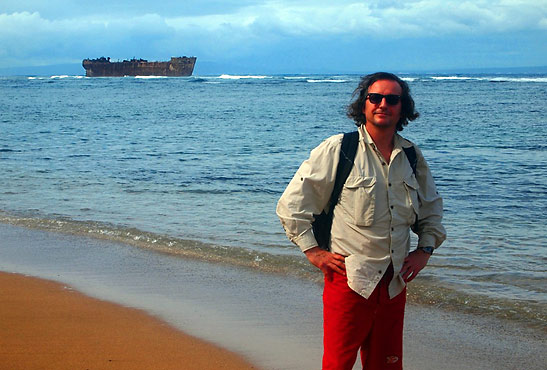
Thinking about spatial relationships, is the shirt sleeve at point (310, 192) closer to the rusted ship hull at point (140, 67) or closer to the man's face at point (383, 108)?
the man's face at point (383, 108)

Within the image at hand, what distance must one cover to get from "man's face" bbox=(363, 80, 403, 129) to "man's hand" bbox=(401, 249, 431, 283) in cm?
60

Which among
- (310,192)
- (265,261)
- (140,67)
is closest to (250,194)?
(265,261)

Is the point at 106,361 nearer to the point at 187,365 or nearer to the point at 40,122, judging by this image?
the point at 187,365

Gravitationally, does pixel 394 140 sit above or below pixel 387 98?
below

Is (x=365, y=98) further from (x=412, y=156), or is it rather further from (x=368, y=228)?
(x=368, y=228)

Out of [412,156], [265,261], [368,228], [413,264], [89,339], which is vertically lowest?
[265,261]

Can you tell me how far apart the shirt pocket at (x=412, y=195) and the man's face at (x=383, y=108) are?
0.88 ft

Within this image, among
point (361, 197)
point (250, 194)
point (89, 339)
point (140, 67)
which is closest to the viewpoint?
point (361, 197)

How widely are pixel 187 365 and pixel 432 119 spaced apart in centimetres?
2716

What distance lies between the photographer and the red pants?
2.91m

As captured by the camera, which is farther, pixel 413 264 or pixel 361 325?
pixel 413 264

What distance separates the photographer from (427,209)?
3.07m

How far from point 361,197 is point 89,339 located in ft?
8.83

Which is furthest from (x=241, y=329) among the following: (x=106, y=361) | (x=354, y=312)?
(x=354, y=312)
